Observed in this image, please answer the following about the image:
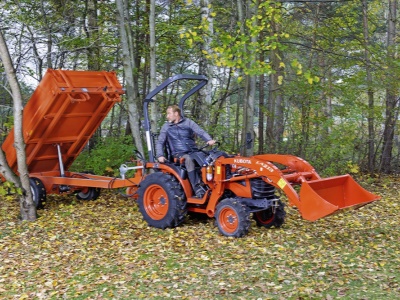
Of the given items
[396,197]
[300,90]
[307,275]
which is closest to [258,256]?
[307,275]

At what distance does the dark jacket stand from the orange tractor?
0.80ft

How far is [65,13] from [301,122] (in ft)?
23.2

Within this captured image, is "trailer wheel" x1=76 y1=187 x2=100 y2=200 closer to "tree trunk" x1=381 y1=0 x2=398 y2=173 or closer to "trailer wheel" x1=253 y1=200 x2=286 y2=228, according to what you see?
Answer: "trailer wheel" x1=253 y1=200 x2=286 y2=228

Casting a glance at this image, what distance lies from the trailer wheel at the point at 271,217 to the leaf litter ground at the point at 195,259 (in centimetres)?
14

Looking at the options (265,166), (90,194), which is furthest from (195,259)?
(90,194)

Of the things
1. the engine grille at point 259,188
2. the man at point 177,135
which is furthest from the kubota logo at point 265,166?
the man at point 177,135

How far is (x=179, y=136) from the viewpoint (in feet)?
28.6

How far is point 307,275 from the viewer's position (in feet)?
19.9

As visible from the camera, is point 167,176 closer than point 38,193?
Yes

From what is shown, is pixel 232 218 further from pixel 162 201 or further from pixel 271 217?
pixel 162 201

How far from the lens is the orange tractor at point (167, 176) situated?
7.40m

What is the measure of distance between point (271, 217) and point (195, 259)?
1.83 m

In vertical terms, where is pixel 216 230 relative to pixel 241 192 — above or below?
below

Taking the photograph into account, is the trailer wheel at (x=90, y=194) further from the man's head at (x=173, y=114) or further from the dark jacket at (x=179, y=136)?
the man's head at (x=173, y=114)
